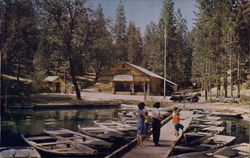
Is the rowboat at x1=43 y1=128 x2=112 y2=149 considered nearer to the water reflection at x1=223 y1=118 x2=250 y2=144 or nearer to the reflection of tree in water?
the water reflection at x1=223 y1=118 x2=250 y2=144

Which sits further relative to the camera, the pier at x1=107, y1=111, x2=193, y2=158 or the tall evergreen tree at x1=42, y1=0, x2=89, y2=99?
the tall evergreen tree at x1=42, y1=0, x2=89, y2=99

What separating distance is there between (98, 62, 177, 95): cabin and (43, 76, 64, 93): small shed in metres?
8.65

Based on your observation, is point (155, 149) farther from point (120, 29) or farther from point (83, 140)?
point (120, 29)

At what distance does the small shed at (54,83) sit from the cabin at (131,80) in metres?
8.65

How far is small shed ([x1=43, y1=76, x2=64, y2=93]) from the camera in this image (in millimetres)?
60594

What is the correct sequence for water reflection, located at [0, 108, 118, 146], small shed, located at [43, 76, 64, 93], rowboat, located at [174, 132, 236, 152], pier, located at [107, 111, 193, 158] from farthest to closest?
small shed, located at [43, 76, 64, 93], water reflection, located at [0, 108, 118, 146], rowboat, located at [174, 132, 236, 152], pier, located at [107, 111, 193, 158]

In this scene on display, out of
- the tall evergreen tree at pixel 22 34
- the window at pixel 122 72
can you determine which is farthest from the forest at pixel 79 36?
the window at pixel 122 72

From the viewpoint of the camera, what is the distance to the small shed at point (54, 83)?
60.6 meters

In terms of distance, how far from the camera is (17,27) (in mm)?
40188

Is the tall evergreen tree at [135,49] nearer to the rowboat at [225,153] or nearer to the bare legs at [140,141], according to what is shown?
the bare legs at [140,141]

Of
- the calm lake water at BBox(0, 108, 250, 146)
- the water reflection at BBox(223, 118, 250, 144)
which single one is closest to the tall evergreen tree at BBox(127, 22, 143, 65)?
the calm lake water at BBox(0, 108, 250, 146)

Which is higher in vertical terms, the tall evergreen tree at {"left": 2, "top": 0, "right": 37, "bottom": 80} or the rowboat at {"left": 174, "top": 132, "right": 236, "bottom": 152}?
the tall evergreen tree at {"left": 2, "top": 0, "right": 37, "bottom": 80}

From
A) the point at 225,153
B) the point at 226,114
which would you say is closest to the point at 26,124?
the point at 225,153

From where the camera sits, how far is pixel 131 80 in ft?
185
